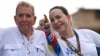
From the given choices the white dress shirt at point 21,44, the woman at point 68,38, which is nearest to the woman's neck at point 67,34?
the woman at point 68,38

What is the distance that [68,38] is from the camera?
471cm

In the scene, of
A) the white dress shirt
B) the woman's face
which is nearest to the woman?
the woman's face

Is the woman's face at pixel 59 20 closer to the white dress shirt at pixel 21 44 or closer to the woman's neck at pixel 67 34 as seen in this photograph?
the woman's neck at pixel 67 34

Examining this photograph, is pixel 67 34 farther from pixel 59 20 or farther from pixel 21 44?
pixel 21 44

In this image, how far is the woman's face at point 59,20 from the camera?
15.1 feet

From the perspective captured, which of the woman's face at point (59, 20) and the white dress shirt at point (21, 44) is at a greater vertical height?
the woman's face at point (59, 20)

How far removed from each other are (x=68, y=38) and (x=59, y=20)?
0.28 meters

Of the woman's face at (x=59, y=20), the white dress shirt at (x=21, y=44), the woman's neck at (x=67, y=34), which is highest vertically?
the woman's face at (x=59, y=20)

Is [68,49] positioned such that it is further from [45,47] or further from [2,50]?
[2,50]

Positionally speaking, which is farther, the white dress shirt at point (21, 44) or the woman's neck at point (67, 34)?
the woman's neck at point (67, 34)

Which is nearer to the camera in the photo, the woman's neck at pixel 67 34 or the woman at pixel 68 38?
the woman at pixel 68 38

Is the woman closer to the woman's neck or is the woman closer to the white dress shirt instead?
the woman's neck

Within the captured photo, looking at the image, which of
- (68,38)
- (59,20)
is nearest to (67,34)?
(68,38)

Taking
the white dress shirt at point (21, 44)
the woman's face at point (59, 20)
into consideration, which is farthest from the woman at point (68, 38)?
the white dress shirt at point (21, 44)
